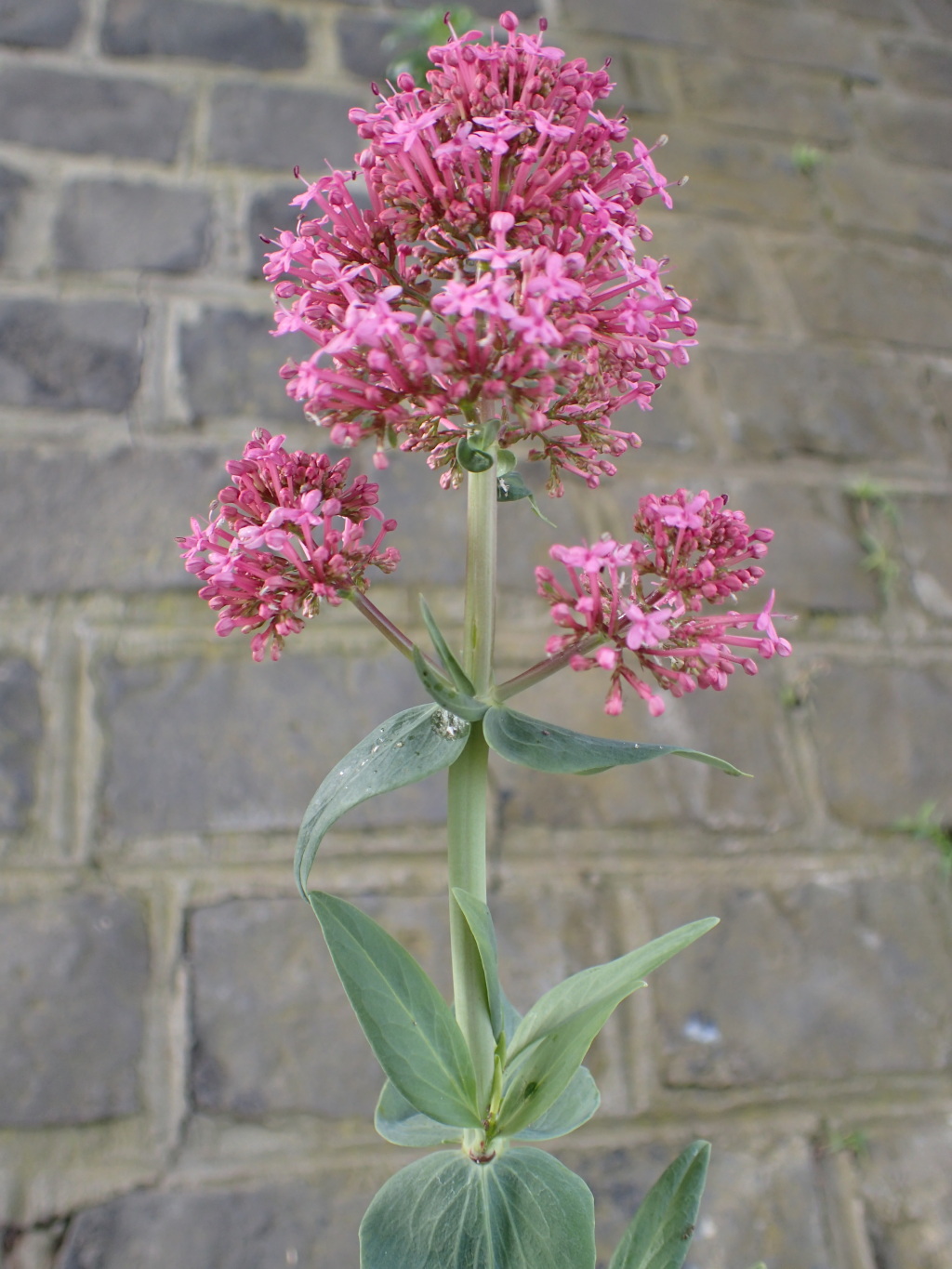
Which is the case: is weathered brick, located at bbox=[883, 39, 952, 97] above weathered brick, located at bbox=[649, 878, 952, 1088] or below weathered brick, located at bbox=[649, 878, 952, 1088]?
above

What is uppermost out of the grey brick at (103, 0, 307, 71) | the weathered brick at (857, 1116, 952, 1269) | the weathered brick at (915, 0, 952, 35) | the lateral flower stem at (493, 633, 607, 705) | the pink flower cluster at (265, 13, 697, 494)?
the weathered brick at (915, 0, 952, 35)

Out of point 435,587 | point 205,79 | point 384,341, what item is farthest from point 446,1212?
point 205,79

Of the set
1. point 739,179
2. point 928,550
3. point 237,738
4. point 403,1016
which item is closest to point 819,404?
point 928,550

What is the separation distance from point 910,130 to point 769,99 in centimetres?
25

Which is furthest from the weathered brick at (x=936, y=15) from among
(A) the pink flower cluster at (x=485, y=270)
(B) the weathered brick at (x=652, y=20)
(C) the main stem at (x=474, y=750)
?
(C) the main stem at (x=474, y=750)

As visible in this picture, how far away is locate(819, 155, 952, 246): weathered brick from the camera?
139 centimetres

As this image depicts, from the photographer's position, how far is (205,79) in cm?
121

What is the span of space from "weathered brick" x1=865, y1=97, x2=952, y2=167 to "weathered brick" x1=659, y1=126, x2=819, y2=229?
20 centimetres

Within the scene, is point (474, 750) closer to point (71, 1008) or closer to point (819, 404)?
point (71, 1008)

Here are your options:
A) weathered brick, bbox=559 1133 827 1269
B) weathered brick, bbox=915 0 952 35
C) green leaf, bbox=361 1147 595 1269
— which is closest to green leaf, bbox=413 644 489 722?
green leaf, bbox=361 1147 595 1269

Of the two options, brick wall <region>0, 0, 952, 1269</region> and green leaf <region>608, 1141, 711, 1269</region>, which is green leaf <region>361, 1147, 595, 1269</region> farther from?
brick wall <region>0, 0, 952, 1269</region>

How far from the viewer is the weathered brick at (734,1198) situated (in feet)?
2.67

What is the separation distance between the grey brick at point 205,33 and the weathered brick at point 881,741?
1.10 meters

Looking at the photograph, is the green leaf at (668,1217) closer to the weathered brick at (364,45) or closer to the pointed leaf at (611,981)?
the pointed leaf at (611,981)
